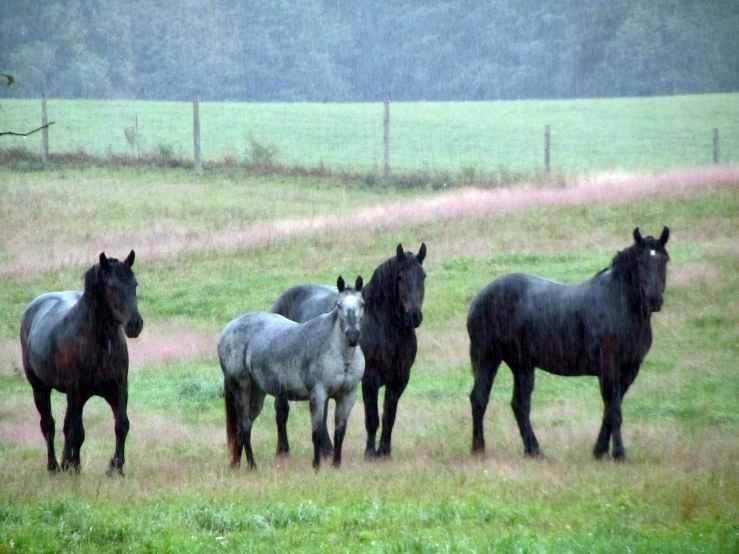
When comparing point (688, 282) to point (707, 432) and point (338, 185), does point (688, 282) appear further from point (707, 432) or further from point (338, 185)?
point (338, 185)

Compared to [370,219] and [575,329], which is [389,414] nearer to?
[575,329]

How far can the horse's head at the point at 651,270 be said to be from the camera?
9695mm

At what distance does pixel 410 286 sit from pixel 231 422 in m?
2.31

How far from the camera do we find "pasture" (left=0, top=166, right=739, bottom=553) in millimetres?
7055

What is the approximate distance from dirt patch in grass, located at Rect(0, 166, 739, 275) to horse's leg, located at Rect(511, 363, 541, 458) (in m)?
12.8

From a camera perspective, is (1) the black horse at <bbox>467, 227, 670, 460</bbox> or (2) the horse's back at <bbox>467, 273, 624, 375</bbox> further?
(2) the horse's back at <bbox>467, 273, 624, 375</bbox>

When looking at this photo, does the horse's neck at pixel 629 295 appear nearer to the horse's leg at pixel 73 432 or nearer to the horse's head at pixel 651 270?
the horse's head at pixel 651 270

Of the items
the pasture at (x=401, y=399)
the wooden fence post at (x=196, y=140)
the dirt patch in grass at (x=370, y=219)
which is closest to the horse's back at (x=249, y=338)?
the pasture at (x=401, y=399)

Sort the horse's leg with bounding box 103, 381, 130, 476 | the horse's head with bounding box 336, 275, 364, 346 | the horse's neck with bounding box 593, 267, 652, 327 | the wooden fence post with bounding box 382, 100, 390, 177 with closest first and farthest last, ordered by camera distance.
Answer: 1. the horse's head with bounding box 336, 275, 364, 346
2. the horse's leg with bounding box 103, 381, 130, 476
3. the horse's neck with bounding box 593, 267, 652, 327
4. the wooden fence post with bounding box 382, 100, 390, 177

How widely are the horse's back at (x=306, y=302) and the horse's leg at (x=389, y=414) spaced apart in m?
1.27

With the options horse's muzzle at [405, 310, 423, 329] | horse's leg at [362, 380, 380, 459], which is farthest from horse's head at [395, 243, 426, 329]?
horse's leg at [362, 380, 380, 459]

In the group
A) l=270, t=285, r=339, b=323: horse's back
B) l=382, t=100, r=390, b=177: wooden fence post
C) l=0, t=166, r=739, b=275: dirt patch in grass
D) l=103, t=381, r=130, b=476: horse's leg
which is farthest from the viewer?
l=382, t=100, r=390, b=177: wooden fence post

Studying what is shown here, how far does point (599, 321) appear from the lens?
10188 mm

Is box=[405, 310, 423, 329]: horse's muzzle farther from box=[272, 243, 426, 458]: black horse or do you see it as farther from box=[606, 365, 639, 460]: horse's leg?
box=[606, 365, 639, 460]: horse's leg
